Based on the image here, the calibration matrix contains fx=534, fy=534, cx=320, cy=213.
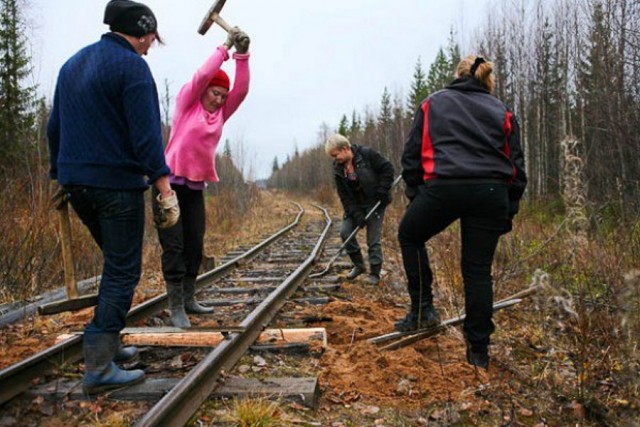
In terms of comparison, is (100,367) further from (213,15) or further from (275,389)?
(213,15)

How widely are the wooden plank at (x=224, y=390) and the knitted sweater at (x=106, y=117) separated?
3.72 ft

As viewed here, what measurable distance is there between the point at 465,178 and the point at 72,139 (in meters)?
2.28

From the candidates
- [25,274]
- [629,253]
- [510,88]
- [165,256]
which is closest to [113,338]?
[165,256]

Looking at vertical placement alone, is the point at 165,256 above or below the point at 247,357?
above

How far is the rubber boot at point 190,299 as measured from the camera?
478cm

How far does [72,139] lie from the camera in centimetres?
295

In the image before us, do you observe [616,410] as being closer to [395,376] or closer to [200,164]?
[395,376]

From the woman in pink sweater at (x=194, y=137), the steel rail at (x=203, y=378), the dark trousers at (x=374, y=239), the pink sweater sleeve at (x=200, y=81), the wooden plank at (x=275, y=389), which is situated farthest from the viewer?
the dark trousers at (x=374, y=239)

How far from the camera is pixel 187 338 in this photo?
3.82 m

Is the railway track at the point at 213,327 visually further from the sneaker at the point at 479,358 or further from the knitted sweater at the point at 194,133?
the sneaker at the point at 479,358

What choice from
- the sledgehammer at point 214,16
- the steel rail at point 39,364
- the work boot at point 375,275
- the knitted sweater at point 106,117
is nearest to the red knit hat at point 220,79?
the sledgehammer at point 214,16

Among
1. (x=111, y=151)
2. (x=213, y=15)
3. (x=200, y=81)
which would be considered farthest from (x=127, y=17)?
(x=213, y=15)

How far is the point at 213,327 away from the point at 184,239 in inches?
42.0

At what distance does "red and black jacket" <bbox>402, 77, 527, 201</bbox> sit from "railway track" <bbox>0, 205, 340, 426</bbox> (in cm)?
173
